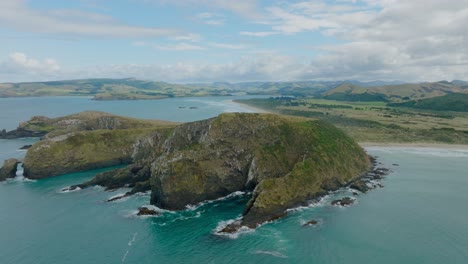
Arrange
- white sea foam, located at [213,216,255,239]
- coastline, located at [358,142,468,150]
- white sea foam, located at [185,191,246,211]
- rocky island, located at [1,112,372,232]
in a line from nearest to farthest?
white sea foam, located at [213,216,255,239] → rocky island, located at [1,112,372,232] → white sea foam, located at [185,191,246,211] → coastline, located at [358,142,468,150]

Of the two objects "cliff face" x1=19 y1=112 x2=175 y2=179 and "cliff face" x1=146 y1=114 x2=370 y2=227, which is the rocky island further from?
"cliff face" x1=19 y1=112 x2=175 y2=179

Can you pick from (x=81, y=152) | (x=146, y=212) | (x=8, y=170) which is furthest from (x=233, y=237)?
(x=8, y=170)

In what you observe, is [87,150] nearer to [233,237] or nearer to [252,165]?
[252,165]

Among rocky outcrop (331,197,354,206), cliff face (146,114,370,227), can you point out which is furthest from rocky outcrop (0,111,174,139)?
rocky outcrop (331,197,354,206)

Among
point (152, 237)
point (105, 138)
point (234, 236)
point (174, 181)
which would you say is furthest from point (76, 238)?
point (105, 138)

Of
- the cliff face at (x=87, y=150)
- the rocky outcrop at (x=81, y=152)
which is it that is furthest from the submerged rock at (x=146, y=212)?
the rocky outcrop at (x=81, y=152)

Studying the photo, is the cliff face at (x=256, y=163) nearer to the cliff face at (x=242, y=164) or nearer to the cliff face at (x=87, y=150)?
the cliff face at (x=242, y=164)

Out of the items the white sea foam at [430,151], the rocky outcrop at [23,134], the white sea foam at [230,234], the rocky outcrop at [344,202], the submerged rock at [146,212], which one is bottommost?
the rocky outcrop at [23,134]
